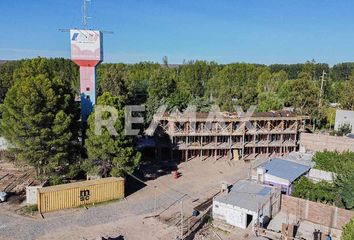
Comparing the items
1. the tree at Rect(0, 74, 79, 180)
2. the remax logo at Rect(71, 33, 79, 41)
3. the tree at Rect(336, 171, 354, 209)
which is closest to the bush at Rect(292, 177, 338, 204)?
the tree at Rect(336, 171, 354, 209)

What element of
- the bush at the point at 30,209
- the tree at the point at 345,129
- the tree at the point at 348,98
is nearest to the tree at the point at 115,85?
the bush at the point at 30,209

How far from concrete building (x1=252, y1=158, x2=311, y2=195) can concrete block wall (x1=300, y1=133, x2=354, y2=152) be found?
7.99m

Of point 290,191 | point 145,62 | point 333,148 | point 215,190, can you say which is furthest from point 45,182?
point 145,62

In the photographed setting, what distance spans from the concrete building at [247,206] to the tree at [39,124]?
43.3 feet

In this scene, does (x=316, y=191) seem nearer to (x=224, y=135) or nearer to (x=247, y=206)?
(x=247, y=206)

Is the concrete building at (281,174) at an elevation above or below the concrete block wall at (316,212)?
above

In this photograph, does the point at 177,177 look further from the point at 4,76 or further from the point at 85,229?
the point at 4,76

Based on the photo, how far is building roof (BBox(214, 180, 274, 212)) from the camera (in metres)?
22.0

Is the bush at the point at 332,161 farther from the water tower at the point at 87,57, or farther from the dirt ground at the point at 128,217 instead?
the water tower at the point at 87,57

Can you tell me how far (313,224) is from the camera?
22.3m

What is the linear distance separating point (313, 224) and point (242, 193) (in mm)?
5079

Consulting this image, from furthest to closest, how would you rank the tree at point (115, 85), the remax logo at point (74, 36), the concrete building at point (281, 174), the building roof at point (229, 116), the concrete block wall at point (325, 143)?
the tree at point (115, 85), the building roof at point (229, 116), the concrete block wall at point (325, 143), the remax logo at point (74, 36), the concrete building at point (281, 174)

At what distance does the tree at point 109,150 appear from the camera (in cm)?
2633

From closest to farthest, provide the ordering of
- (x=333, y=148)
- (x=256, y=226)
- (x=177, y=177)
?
(x=256, y=226)
(x=177, y=177)
(x=333, y=148)
